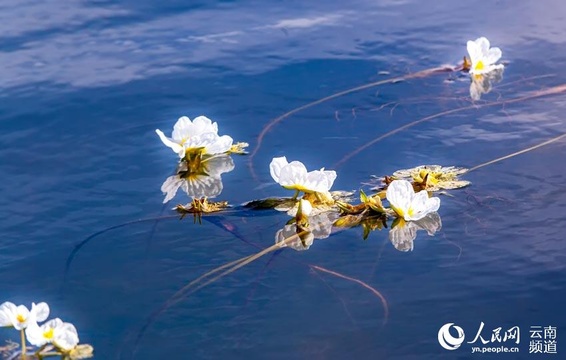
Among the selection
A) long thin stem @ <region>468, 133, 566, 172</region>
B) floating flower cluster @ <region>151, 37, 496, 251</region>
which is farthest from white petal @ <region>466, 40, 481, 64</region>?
floating flower cluster @ <region>151, 37, 496, 251</region>

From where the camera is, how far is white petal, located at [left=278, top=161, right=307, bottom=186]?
2092mm

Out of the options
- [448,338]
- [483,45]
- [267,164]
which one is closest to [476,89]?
[483,45]

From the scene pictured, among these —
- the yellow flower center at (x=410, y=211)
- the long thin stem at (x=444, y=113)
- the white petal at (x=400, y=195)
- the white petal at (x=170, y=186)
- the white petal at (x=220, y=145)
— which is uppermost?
the long thin stem at (x=444, y=113)

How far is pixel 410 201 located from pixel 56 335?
2.82ft

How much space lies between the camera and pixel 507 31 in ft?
10.5

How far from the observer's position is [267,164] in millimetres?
2391

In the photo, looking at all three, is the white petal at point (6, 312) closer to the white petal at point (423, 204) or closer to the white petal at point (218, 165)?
the white petal at point (218, 165)

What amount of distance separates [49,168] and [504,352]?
1349 mm

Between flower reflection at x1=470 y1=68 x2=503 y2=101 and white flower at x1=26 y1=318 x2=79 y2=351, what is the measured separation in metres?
1.55

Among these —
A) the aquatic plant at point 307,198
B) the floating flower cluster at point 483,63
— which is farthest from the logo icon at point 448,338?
the floating flower cluster at point 483,63

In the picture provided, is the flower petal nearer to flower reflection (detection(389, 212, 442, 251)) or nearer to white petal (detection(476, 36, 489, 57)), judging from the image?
flower reflection (detection(389, 212, 442, 251))

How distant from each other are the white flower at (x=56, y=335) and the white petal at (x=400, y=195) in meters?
0.79

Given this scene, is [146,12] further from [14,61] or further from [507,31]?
[507,31]

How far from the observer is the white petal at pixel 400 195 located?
6.71 feet
